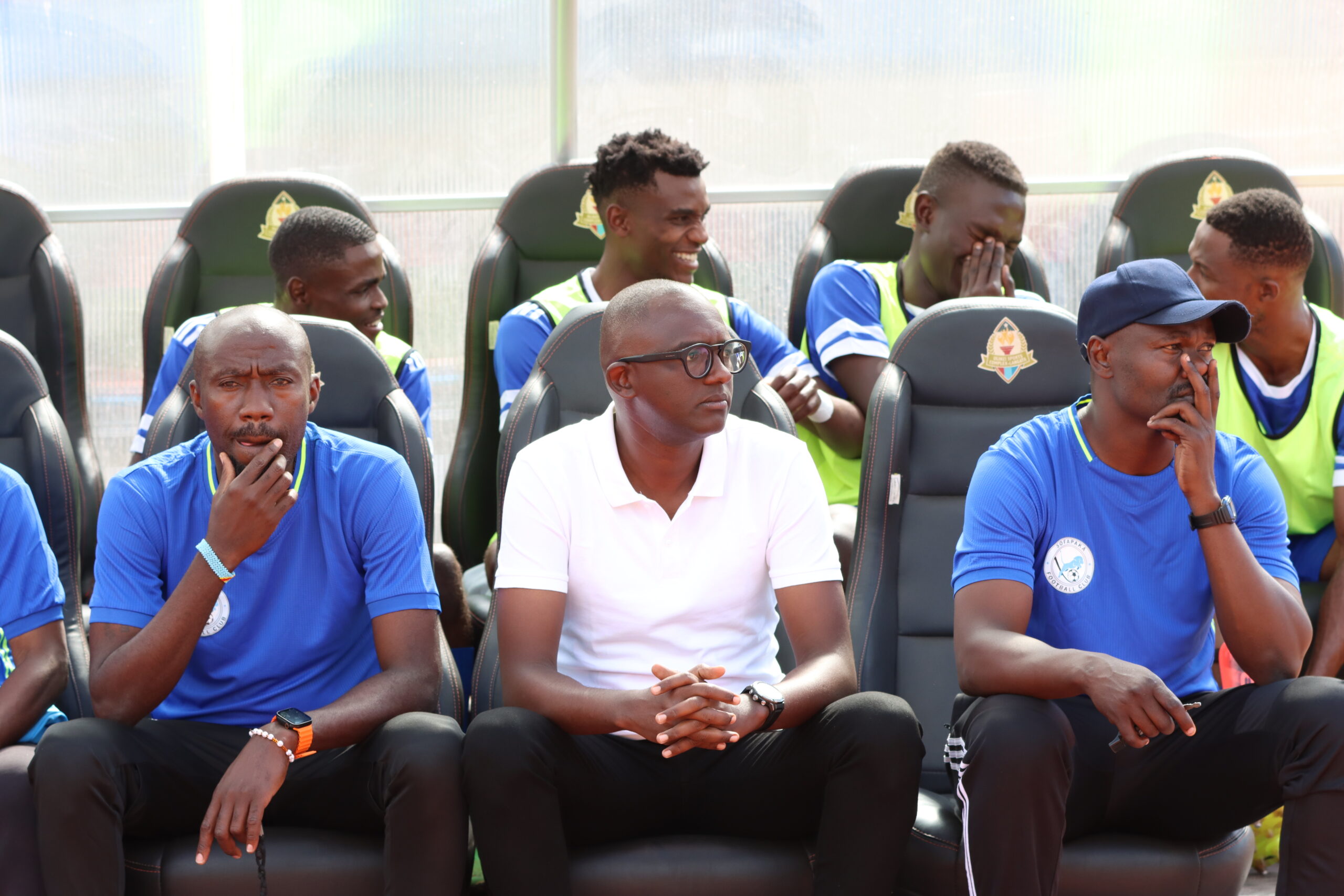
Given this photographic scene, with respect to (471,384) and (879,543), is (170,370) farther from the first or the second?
(879,543)

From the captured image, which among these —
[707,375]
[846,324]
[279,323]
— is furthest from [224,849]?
[846,324]

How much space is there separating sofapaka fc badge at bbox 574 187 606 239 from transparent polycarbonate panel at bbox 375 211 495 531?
55 centimetres

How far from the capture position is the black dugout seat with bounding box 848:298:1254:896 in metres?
2.32

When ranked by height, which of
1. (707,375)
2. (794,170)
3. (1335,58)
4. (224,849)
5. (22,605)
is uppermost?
(1335,58)

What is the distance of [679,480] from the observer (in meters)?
2.11

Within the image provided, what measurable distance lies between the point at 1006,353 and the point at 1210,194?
58.9 inches

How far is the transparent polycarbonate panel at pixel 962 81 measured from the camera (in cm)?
394

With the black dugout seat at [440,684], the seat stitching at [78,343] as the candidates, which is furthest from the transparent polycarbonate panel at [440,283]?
the black dugout seat at [440,684]

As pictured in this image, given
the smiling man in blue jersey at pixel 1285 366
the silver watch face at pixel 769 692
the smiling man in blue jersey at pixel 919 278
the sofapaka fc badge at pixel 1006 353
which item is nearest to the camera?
the silver watch face at pixel 769 692

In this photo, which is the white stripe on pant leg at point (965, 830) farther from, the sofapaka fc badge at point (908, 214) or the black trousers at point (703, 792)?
the sofapaka fc badge at point (908, 214)

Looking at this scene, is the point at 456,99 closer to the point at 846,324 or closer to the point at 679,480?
the point at 846,324

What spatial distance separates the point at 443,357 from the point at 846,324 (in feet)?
4.89

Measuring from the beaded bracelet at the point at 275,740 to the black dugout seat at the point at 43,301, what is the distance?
1.76 metres

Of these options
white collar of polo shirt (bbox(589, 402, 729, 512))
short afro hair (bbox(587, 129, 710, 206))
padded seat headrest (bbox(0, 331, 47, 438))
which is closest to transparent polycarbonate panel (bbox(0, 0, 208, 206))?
short afro hair (bbox(587, 129, 710, 206))
